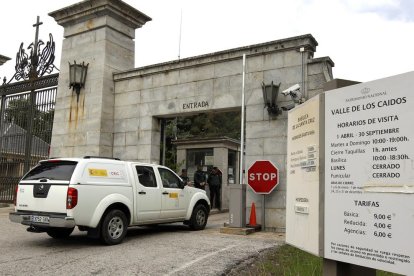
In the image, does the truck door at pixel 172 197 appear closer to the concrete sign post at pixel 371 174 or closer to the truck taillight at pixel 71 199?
the truck taillight at pixel 71 199

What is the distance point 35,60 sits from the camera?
52.3ft

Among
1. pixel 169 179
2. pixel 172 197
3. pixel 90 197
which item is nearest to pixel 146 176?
pixel 169 179

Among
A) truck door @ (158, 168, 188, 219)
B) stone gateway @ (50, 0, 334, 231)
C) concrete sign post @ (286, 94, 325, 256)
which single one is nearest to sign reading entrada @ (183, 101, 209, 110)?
stone gateway @ (50, 0, 334, 231)

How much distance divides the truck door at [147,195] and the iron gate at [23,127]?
7210 millimetres

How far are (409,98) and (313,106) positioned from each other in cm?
93

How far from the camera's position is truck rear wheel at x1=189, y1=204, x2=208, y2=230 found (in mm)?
10570

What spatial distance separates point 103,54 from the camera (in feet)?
45.3

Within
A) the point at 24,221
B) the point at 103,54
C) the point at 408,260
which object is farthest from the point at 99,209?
the point at 103,54

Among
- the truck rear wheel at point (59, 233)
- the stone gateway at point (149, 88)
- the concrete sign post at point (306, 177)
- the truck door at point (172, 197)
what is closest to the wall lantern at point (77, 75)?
the stone gateway at point (149, 88)

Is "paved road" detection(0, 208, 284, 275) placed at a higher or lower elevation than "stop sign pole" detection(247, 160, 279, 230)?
lower

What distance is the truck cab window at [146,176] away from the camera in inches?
366

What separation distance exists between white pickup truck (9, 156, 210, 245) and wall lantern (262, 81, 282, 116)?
3285mm

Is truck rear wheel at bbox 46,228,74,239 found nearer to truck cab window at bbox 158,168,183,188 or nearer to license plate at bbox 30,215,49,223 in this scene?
license plate at bbox 30,215,49,223

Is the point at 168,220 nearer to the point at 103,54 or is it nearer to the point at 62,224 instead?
the point at 62,224
